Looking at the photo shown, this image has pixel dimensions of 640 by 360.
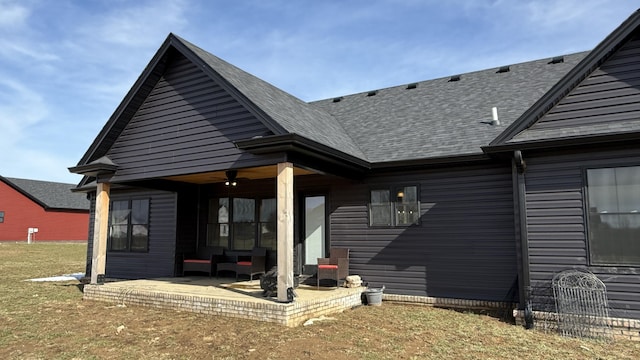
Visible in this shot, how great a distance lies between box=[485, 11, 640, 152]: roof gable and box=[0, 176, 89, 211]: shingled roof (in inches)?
1752

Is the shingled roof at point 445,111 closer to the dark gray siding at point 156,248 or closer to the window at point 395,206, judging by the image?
the window at point 395,206

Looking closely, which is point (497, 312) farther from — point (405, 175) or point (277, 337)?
point (277, 337)

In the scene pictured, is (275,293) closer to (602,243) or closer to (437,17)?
(602,243)

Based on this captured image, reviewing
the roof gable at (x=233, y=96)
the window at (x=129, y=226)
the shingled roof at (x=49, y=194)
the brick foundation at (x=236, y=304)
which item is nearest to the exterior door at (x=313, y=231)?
the brick foundation at (x=236, y=304)

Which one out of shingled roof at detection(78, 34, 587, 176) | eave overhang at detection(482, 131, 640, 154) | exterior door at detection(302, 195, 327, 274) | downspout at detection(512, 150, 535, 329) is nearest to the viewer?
eave overhang at detection(482, 131, 640, 154)

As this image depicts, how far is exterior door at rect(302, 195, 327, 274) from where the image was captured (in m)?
10.7

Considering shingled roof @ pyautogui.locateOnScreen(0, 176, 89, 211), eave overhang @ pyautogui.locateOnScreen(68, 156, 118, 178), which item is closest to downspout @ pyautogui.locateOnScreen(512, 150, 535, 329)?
eave overhang @ pyautogui.locateOnScreen(68, 156, 118, 178)

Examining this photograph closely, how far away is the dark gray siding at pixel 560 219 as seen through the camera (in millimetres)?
7176

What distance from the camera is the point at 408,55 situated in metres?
16.3

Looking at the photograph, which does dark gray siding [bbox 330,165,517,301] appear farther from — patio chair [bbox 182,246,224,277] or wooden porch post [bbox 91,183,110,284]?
wooden porch post [bbox 91,183,110,284]

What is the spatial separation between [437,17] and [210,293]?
10334mm

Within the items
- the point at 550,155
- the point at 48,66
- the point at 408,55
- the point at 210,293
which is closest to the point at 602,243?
the point at 550,155

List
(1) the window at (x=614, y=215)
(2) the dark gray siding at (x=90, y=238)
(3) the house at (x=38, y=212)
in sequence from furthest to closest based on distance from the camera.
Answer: (3) the house at (x=38, y=212)
(2) the dark gray siding at (x=90, y=238)
(1) the window at (x=614, y=215)

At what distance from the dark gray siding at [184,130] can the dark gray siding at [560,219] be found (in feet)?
17.0
